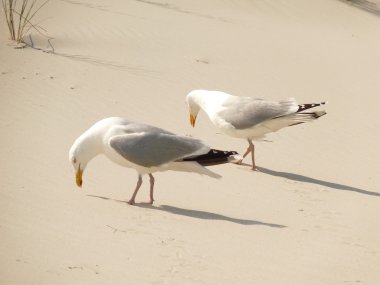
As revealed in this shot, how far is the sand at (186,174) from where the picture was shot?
21.4 feet

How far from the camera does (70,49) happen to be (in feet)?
46.5

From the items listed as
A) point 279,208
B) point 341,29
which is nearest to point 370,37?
point 341,29

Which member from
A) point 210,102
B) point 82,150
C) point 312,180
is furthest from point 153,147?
point 312,180

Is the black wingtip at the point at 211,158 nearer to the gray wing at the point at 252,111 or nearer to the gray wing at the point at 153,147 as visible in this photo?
the gray wing at the point at 153,147

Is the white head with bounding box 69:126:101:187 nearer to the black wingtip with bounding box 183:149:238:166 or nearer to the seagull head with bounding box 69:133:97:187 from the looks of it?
the seagull head with bounding box 69:133:97:187

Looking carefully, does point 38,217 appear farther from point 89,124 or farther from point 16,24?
point 16,24

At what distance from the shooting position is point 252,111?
9.94 meters

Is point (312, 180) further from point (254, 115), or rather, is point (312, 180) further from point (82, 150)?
point (82, 150)

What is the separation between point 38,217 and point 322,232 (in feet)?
9.00

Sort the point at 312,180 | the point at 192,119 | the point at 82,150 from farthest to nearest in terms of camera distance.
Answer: the point at 192,119 → the point at 312,180 → the point at 82,150

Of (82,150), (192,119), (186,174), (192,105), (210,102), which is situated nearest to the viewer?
(82,150)

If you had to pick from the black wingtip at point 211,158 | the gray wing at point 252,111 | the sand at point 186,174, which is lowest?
the sand at point 186,174

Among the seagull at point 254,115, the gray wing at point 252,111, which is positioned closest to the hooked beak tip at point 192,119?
the seagull at point 254,115

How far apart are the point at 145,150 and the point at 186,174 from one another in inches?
66.1
